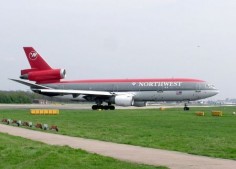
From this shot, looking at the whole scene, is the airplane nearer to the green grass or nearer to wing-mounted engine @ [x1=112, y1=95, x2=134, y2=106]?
wing-mounted engine @ [x1=112, y1=95, x2=134, y2=106]

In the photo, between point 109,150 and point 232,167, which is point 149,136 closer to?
point 109,150

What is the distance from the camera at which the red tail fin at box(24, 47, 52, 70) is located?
224 feet

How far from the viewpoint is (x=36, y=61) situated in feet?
224

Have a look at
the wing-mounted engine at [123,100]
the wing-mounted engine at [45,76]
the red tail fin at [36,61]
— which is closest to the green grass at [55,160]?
the wing-mounted engine at [123,100]

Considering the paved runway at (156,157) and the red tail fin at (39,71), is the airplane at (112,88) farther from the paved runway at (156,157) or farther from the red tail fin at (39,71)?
the paved runway at (156,157)

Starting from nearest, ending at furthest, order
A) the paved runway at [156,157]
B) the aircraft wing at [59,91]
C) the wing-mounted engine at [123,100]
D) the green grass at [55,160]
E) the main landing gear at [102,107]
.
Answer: the green grass at [55,160], the paved runway at [156,157], the wing-mounted engine at [123,100], the aircraft wing at [59,91], the main landing gear at [102,107]

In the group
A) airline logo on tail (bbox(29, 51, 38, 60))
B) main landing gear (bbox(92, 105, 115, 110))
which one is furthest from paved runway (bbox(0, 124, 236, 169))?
airline logo on tail (bbox(29, 51, 38, 60))

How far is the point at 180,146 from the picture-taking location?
18.9 meters

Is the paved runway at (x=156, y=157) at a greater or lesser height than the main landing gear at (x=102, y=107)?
lesser

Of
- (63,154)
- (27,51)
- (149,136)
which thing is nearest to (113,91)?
(27,51)

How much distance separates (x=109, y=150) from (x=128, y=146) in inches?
69.4

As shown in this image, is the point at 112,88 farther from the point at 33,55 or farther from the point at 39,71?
the point at 33,55

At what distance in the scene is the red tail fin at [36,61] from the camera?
68125 mm

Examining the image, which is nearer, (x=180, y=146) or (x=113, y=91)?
(x=180, y=146)
